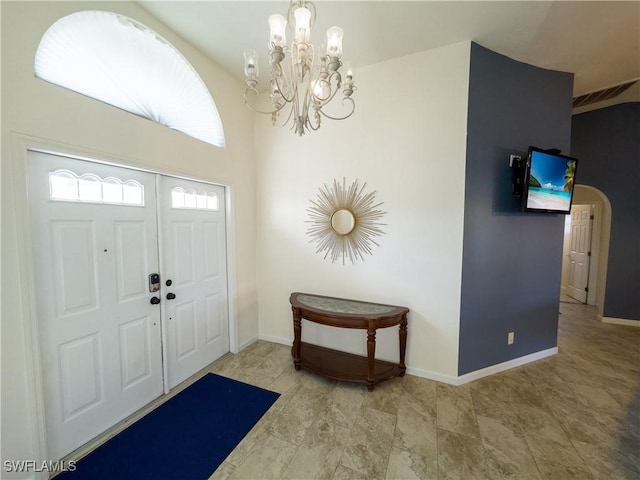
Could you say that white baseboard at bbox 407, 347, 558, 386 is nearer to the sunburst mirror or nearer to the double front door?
the sunburst mirror

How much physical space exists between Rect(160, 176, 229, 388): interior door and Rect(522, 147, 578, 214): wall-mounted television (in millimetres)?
3128

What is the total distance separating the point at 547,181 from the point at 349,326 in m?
2.45

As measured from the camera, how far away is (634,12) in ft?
6.29

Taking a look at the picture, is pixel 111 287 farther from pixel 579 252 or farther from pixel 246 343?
pixel 579 252

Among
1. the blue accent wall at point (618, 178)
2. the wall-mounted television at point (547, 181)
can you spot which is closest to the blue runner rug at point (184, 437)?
the wall-mounted television at point (547, 181)

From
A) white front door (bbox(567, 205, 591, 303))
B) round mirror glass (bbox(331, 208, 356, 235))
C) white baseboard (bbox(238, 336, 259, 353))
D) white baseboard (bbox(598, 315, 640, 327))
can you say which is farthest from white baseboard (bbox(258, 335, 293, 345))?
white front door (bbox(567, 205, 591, 303))

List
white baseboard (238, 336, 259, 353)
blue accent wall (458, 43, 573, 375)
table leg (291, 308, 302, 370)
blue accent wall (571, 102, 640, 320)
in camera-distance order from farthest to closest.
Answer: blue accent wall (571, 102, 640, 320)
white baseboard (238, 336, 259, 353)
table leg (291, 308, 302, 370)
blue accent wall (458, 43, 573, 375)

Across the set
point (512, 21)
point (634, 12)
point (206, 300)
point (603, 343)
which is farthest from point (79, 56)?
point (603, 343)

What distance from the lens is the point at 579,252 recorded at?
4.97 metres

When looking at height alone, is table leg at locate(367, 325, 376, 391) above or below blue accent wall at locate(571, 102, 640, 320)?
below

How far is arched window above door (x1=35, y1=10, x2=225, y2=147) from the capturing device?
1.58 meters

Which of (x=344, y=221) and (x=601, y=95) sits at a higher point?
(x=601, y=95)

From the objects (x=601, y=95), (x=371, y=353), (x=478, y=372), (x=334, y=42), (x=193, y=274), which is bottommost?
(x=478, y=372)

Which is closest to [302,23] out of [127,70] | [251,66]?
[251,66]
